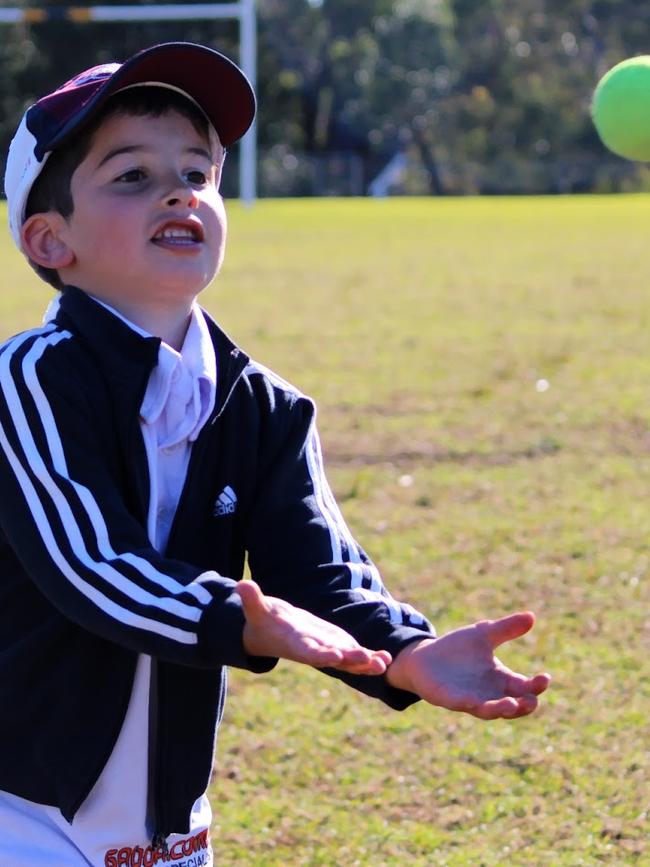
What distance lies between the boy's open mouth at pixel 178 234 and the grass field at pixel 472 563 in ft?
4.11

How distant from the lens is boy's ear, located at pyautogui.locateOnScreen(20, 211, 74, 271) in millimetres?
2189

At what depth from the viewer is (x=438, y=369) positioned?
8.34 meters

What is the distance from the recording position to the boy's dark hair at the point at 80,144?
2148 mm

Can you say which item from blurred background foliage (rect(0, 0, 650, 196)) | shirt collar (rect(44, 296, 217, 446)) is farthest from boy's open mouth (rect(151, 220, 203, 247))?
blurred background foliage (rect(0, 0, 650, 196))

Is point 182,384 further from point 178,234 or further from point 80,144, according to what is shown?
point 80,144

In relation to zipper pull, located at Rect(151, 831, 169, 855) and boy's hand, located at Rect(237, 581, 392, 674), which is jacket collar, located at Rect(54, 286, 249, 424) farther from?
zipper pull, located at Rect(151, 831, 169, 855)

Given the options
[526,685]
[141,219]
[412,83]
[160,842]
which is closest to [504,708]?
[526,685]

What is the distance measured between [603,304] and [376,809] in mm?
8864

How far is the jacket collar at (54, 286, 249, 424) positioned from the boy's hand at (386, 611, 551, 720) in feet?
1.61

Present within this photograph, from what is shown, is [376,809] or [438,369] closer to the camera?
[376,809]

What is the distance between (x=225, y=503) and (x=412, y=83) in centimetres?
5110

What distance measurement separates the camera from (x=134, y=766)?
211 centimetres

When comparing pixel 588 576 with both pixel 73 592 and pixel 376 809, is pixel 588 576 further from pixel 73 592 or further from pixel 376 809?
pixel 73 592

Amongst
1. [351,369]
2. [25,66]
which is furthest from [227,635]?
[25,66]
